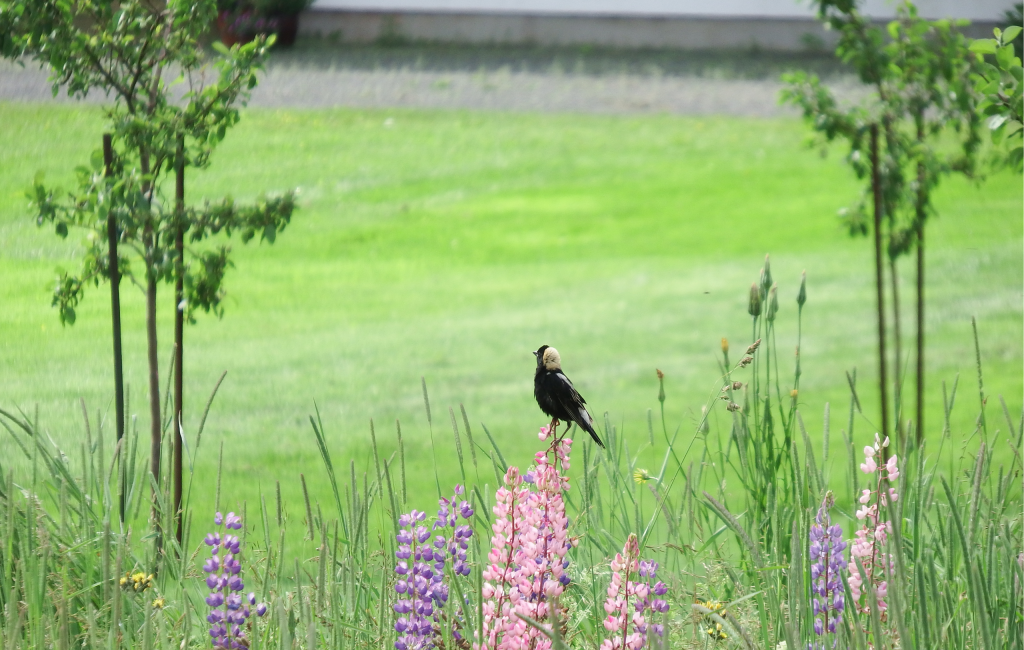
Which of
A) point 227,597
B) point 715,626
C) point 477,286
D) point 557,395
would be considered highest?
point 557,395

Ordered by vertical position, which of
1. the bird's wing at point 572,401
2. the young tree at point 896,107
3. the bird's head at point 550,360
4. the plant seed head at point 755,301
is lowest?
the bird's wing at point 572,401

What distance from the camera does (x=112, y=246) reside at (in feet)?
7.25

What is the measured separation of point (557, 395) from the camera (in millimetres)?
1499

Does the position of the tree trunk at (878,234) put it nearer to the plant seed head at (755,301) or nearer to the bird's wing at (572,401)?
the plant seed head at (755,301)

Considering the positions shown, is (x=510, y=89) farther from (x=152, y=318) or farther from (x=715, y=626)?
(x=715, y=626)

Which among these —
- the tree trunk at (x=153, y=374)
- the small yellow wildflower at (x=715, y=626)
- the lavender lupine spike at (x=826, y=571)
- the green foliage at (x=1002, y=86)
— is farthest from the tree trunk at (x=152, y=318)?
the green foliage at (x=1002, y=86)

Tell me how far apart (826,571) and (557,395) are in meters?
0.46

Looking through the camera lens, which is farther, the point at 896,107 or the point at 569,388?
the point at 896,107

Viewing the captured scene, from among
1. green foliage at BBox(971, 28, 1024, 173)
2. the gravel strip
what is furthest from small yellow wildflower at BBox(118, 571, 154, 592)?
the gravel strip

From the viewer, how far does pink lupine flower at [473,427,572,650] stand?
1.25m

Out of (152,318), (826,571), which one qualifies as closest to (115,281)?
(152,318)

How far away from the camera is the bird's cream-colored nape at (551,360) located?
152cm

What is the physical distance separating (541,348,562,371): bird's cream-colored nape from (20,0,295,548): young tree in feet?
3.22

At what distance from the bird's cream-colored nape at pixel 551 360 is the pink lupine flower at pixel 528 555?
0.57ft
